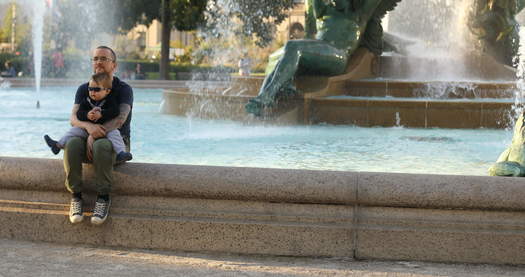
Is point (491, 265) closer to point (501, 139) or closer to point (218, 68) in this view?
point (501, 139)

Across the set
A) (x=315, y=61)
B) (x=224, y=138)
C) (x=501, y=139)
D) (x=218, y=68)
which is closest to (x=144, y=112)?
(x=315, y=61)

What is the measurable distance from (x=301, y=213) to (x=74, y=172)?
129 centimetres

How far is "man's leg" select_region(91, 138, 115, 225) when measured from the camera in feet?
15.9

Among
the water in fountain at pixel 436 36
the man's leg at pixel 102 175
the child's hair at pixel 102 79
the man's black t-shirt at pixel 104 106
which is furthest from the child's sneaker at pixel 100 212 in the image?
the water in fountain at pixel 436 36

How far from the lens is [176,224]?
489cm

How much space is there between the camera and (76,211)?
491cm

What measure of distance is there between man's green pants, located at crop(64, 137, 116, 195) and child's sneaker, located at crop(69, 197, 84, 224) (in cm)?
6

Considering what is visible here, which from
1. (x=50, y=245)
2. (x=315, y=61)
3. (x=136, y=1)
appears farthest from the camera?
(x=136, y=1)

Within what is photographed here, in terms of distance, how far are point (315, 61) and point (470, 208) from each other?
28.2 feet

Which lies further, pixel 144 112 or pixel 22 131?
pixel 144 112

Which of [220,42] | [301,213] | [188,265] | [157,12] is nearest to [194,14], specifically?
[157,12]

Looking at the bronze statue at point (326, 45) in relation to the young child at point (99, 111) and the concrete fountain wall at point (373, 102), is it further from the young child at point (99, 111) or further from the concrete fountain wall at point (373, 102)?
the young child at point (99, 111)

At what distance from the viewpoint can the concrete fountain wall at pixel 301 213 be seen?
467 cm

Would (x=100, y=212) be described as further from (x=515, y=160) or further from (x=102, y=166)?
(x=515, y=160)
